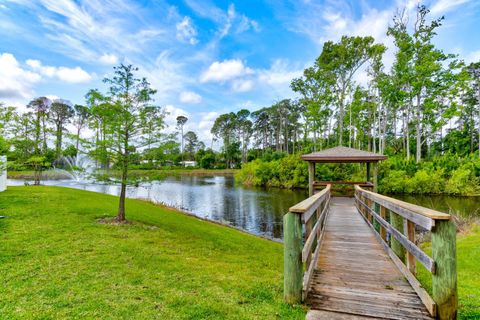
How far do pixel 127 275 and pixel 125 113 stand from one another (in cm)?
500

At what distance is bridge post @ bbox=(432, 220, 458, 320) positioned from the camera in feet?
7.11

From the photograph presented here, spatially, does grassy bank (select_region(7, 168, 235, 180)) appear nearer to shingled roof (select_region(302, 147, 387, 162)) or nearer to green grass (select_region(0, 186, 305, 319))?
green grass (select_region(0, 186, 305, 319))

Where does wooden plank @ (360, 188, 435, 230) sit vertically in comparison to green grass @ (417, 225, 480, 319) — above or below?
above

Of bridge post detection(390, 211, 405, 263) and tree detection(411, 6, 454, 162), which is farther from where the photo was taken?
tree detection(411, 6, 454, 162)

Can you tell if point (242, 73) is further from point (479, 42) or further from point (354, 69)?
point (479, 42)

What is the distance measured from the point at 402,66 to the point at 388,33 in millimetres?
3258

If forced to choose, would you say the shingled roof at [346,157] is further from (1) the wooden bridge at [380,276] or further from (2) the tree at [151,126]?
(1) the wooden bridge at [380,276]

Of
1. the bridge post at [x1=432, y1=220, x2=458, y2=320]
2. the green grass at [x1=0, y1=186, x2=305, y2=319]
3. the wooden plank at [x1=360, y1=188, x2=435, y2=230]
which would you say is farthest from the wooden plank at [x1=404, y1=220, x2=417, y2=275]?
the green grass at [x1=0, y1=186, x2=305, y2=319]

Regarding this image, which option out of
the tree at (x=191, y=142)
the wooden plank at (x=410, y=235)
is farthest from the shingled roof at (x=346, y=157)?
the tree at (x=191, y=142)

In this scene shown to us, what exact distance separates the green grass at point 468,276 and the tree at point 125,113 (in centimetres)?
754

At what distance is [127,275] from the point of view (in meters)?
3.75

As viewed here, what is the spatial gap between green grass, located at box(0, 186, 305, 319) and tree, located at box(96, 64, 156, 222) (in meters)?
2.12

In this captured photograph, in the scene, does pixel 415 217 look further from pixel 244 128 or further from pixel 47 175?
pixel 244 128

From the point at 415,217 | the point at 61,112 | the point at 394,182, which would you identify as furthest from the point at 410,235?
the point at 61,112
